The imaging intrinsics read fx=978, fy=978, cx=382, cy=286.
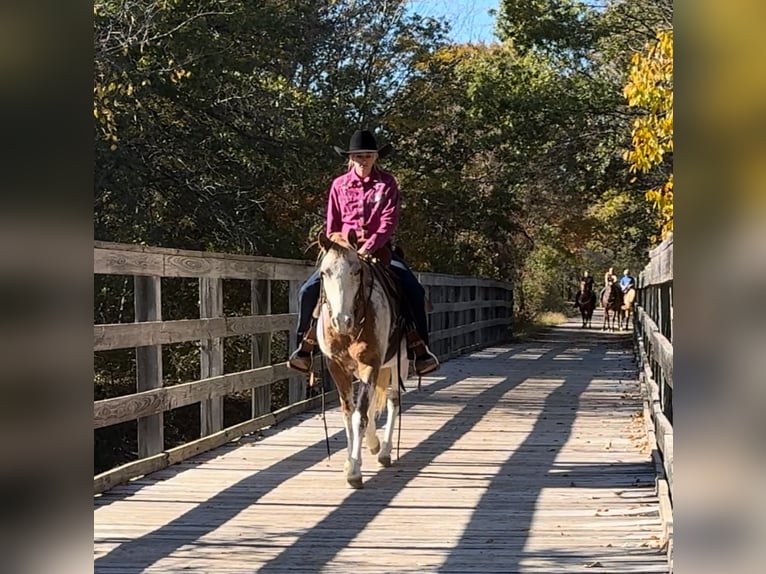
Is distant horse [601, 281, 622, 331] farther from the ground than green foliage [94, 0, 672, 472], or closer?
closer

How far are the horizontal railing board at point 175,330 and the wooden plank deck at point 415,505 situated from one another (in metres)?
0.85

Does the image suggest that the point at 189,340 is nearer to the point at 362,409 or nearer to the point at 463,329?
the point at 362,409

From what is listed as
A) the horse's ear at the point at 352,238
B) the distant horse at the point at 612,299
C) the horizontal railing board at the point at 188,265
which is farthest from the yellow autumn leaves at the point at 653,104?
the distant horse at the point at 612,299

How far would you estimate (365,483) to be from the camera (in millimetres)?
6000

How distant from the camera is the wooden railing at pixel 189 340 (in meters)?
5.63

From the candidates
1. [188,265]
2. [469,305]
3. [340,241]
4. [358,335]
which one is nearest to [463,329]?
[469,305]

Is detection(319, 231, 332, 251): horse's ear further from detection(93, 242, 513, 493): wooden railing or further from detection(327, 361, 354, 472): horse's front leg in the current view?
detection(93, 242, 513, 493): wooden railing

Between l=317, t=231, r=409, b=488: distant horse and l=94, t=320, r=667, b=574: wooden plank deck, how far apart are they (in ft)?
0.99

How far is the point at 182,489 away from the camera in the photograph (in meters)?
5.74

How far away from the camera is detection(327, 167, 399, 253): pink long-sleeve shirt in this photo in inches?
251

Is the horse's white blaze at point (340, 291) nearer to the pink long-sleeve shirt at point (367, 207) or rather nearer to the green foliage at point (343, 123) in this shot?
the pink long-sleeve shirt at point (367, 207)

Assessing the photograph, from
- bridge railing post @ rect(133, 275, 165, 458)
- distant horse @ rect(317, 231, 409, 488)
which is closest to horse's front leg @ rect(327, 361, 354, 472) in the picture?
distant horse @ rect(317, 231, 409, 488)
